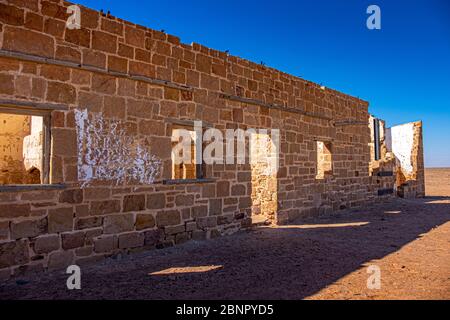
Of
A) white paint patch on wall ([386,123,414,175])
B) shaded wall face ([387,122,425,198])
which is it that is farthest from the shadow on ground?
white paint patch on wall ([386,123,414,175])

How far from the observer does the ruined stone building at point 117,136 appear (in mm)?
4480

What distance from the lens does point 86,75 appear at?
5113 millimetres

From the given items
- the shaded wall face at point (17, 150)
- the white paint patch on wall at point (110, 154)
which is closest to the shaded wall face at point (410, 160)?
the white paint patch on wall at point (110, 154)

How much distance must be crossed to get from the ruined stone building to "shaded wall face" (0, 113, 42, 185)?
0.03 m

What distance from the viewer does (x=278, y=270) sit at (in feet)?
14.9

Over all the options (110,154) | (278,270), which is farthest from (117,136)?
(278,270)

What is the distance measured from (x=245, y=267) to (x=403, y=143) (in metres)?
15.7

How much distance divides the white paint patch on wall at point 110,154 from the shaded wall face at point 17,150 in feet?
12.6

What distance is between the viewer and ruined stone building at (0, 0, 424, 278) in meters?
4.48

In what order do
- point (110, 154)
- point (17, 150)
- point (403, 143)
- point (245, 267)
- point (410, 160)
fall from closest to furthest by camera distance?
point (245, 267) → point (110, 154) → point (17, 150) → point (410, 160) → point (403, 143)

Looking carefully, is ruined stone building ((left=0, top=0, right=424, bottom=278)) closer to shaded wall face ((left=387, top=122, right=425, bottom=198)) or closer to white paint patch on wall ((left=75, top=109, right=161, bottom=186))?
white paint patch on wall ((left=75, top=109, right=161, bottom=186))

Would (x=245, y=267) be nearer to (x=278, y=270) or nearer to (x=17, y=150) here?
(x=278, y=270)
